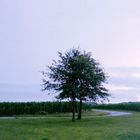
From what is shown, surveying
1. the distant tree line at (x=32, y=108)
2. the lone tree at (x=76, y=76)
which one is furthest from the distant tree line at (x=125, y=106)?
the lone tree at (x=76, y=76)

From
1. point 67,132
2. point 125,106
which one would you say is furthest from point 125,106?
point 67,132

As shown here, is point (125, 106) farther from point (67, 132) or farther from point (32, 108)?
point (67, 132)

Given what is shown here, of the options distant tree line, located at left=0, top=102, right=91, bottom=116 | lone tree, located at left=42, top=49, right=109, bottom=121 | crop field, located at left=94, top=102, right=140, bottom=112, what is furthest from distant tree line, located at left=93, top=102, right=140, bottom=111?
lone tree, located at left=42, top=49, right=109, bottom=121

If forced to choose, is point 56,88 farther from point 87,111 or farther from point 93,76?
point 87,111

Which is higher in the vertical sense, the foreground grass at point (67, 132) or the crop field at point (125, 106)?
the crop field at point (125, 106)

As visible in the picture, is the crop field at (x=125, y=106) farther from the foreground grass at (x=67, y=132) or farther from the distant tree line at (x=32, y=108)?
the foreground grass at (x=67, y=132)

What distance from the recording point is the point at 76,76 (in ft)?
161

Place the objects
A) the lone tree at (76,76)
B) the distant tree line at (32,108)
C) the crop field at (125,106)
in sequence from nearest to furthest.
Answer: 1. the lone tree at (76,76)
2. the distant tree line at (32,108)
3. the crop field at (125,106)

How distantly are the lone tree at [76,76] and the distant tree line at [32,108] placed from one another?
15318mm

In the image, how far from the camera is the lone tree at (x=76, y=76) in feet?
161

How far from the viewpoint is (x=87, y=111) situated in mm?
73250

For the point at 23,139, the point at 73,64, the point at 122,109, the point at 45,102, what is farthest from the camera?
the point at 122,109

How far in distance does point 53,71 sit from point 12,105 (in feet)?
66.7

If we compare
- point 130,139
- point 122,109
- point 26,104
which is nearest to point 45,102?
point 26,104
